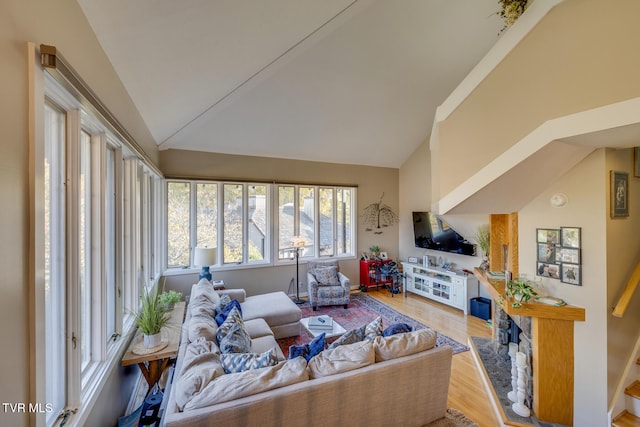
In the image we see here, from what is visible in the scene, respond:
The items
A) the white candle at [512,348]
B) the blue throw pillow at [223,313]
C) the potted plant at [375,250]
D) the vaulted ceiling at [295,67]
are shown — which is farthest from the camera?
the potted plant at [375,250]

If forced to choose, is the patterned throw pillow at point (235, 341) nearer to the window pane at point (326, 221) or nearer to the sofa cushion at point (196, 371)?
the sofa cushion at point (196, 371)

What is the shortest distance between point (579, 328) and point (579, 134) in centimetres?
155

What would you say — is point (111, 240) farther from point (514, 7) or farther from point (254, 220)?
point (514, 7)

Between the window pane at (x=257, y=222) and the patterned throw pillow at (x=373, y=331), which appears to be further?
the window pane at (x=257, y=222)

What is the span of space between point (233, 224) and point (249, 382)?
3.77 meters

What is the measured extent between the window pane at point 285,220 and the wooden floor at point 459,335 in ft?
6.80

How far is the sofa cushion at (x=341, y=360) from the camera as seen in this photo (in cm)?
181

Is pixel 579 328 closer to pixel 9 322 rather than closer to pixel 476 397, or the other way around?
pixel 476 397

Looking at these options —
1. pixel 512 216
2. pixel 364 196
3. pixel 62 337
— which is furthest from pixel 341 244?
pixel 62 337

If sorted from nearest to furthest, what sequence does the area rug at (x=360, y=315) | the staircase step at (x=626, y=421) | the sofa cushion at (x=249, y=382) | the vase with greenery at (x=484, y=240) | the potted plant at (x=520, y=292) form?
the sofa cushion at (x=249, y=382)
the staircase step at (x=626, y=421)
the potted plant at (x=520, y=292)
the area rug at (x=360, y=315)
the vase with greenery at (x=484, y=240)

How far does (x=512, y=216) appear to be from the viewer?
8.88ft

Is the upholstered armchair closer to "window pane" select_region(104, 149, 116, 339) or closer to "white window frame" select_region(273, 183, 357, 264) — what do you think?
"white window frame" select_region(273, 183, 357, 264)

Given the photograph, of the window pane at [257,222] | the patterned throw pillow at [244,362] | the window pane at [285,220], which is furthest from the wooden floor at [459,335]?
the window pane at [257,222]

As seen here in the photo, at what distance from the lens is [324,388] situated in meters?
1.69
